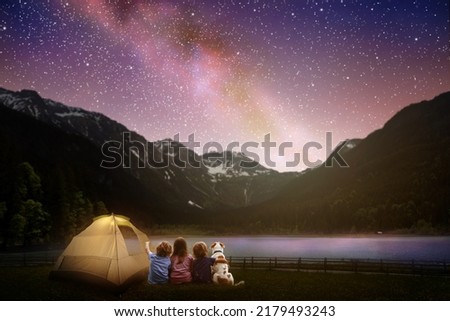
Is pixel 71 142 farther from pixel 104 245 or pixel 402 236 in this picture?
pixel 104 245

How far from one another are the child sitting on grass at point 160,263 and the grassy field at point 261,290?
0.38m

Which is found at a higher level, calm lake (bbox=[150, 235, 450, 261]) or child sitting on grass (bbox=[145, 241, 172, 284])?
child sitting on grass (bbox=[145, 241, 172, 284])

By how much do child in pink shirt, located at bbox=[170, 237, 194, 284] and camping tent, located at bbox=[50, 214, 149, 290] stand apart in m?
2.14

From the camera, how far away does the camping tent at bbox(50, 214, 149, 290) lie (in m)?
19.3

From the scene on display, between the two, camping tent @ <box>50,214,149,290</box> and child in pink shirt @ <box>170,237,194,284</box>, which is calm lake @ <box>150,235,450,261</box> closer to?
camping tent @ <box>50,214,149,290</box>

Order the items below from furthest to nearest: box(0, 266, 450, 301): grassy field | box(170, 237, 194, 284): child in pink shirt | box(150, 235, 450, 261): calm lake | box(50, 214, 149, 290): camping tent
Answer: box(150, 235, 450, 261): calm lake, box(50, 214, 149, 290): camping tent, box(170, 237, 194, 284): child in pink shirt, box(0, 266, 450, 301): grassy field

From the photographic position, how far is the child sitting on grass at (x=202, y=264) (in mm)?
18383

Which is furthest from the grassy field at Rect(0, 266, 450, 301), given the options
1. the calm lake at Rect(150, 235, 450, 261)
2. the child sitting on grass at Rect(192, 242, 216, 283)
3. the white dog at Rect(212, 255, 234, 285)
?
the calm lake at Rect(150, 235, 450, 261)

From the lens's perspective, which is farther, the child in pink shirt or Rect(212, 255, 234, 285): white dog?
the child in pink shirt

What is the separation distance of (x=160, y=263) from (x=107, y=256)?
7.84ft

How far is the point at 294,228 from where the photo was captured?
196875 mm

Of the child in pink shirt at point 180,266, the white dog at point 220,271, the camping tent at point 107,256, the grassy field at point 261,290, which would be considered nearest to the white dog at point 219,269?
the white dog at point 220,271
